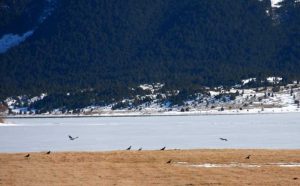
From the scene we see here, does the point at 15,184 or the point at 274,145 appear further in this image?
the point at 274,145

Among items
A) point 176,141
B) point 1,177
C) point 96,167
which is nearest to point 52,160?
point 96,167

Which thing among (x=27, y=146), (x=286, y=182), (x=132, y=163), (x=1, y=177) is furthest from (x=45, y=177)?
(x=27, y=146)

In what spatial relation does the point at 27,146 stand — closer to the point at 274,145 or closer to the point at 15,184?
the point at 274,145

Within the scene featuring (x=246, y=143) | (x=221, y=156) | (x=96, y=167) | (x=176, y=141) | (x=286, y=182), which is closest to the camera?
(x=286, y=182)

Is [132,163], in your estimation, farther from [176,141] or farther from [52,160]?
[176,141]

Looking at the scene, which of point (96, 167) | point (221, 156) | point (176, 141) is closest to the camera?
point (96, 167)

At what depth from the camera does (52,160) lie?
62094 mm

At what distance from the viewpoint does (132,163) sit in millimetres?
59719

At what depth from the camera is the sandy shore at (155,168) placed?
48.8 metres

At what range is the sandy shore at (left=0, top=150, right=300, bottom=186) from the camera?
48.8m

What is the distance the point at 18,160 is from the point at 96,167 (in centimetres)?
846

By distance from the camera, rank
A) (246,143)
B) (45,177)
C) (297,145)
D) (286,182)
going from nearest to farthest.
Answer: (286,182), (45,177), (297,145), (246,143)

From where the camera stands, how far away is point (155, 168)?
55625 millimetres

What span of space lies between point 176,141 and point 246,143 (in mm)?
9823
